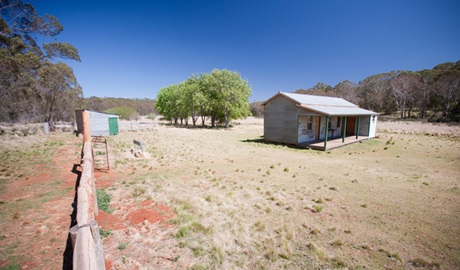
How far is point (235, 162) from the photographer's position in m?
11.0

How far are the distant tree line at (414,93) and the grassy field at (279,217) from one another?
44.9 metres

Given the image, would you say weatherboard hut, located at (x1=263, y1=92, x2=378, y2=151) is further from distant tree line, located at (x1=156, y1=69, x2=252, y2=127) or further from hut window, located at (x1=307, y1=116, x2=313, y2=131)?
distant tree line, located at (x1=156, y1=69, x2=252, y2=127)

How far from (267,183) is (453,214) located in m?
5.19

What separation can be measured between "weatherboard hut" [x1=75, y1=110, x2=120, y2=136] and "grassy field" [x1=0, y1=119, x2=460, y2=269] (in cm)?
1499

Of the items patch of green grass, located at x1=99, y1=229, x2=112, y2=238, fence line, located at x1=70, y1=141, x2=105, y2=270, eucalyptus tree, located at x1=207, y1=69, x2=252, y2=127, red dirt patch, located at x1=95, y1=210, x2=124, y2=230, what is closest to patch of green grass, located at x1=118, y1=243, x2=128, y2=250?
patch of green grass, located at x1=99, y1=229, x2=112, y2=238

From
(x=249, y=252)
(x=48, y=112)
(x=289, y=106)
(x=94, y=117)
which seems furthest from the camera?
(x=48, y=112)

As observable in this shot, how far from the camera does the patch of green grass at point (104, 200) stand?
5223 millimetres

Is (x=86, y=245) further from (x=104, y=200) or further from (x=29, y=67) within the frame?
(x=29, y=67)

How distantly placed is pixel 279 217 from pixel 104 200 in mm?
5015

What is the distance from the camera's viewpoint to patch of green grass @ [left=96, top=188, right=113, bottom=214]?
522 centimetres

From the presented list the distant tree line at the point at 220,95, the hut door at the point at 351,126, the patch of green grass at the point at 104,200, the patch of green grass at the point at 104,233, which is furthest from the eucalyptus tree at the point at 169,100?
the patch of green grass at the point at 104,233

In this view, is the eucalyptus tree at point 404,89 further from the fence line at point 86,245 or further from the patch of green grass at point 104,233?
the fence line at point 86,245

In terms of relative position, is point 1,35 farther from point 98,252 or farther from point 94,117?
point 98,252

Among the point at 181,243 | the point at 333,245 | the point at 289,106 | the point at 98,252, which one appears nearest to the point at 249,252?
the point at 181,243
